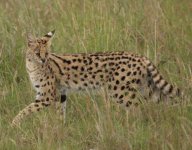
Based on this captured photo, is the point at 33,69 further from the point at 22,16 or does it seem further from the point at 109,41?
Answer: the point at 22,16

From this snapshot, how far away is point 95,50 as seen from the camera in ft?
26.4

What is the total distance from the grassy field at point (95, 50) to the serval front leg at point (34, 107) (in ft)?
0.23

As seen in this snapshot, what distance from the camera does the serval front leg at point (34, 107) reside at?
6695 mm

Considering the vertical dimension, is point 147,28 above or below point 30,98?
above

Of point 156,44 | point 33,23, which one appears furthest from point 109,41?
point 33,23

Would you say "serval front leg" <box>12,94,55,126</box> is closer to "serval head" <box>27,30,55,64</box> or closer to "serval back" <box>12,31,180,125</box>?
"serval back" <box>12,31,180,125</box>

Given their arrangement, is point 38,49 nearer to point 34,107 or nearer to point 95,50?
point 34,107

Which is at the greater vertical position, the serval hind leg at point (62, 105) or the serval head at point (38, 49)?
the serval head at point (38, 49)

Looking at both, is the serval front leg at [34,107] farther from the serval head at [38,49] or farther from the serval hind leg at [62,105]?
the serval head at [38,49]

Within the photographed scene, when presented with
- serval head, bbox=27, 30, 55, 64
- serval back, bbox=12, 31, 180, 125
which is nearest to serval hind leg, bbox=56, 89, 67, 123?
serval back, bbox=12, 31, 180, 125

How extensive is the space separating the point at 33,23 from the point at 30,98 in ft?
5.21

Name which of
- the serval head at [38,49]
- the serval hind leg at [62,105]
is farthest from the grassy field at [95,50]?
the serval head at [38,49]

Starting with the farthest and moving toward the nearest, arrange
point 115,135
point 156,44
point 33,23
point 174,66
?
1. point 33,23
2. point 156,44
3. point 174,66
4. point 115,135

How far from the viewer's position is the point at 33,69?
24.4 ft
